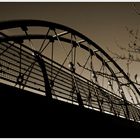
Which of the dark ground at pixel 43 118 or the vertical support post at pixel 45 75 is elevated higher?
the vertical support post at pixel 45 75

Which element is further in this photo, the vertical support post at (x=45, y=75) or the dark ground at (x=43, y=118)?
the vertical support post at (x=45, y=75)

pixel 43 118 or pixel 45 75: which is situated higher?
pixel 45 75

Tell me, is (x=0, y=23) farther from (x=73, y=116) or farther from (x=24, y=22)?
(x=73, y=116)

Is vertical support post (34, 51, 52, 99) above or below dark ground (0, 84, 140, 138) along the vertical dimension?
above

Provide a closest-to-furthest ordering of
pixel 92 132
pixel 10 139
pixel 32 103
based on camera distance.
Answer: pixel 10 139
pixel 32 103
pixel 92 132

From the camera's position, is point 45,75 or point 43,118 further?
point 45,75

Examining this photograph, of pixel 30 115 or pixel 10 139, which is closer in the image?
pixel 10 139

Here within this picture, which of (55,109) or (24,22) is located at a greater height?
(24,22)

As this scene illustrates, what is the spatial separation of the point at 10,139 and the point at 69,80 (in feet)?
15.5

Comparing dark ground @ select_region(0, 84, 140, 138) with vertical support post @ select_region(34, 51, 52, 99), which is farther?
vertical support post @ select_region(34, 51, 52, 99)

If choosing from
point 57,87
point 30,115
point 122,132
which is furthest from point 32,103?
point 122,132

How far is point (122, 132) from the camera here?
8.45 metres

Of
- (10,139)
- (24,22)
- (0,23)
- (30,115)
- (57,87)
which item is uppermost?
(24,22)

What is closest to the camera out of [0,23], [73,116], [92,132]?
[73,116]
